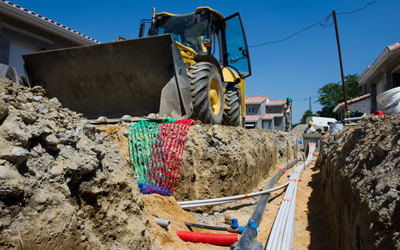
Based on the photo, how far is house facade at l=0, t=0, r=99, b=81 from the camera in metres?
8.14

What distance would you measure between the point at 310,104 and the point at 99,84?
54.7 metres

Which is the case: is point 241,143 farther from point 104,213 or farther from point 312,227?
point 104,213

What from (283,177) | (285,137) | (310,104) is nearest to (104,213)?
(283,177)

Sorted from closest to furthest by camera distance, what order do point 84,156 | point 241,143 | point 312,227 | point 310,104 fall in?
1. point 84,156
2. point 312,227
3. point 241,143
4. point 310,104

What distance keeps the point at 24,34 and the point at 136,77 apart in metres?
5.41

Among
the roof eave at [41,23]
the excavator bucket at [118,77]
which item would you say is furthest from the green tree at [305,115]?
the excavator bucket at [118,77]

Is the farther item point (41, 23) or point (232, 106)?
point (41, 23)

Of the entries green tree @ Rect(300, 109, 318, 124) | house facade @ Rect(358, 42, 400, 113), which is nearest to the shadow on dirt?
house facade @ Rect(358, 42, 400, 113)

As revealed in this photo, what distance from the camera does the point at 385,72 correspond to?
1151 centimetres

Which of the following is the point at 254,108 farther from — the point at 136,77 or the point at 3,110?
the point at 3,110

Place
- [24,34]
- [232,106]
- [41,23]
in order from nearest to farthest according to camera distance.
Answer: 1. [232,106]
2. [24,34]
3. [41,23]

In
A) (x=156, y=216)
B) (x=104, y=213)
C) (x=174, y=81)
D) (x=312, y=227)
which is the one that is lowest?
(x=312, y=227)

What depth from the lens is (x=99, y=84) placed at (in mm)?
5914

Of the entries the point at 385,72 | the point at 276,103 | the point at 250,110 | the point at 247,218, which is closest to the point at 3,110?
the point at 247,218
